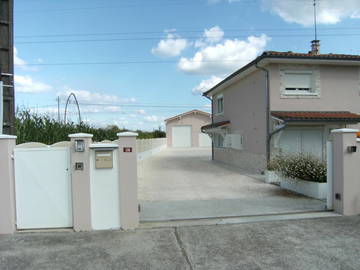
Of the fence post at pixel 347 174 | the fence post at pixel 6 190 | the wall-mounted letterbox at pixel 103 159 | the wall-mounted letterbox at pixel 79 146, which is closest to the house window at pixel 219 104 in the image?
the fence post at pixel 347 174

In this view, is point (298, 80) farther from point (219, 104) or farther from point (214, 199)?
point (219, 104)

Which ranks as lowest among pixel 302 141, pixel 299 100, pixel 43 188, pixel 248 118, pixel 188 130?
pixel 43 188

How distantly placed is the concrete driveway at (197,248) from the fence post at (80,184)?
23 centimetres

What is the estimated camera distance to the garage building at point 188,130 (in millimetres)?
36281

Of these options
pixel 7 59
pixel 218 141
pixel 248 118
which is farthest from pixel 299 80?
pixel 7 59

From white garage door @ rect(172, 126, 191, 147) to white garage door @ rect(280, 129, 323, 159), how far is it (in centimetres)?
2578

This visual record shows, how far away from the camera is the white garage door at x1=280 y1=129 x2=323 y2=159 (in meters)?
10.8

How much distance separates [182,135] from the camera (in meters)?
36.6

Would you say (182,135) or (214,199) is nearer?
(214,199)

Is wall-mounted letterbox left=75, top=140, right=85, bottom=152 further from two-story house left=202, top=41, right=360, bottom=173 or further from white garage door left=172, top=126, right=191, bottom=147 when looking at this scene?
white garage door left=172, top=126, right=191, bottom=147

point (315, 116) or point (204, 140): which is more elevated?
point (315, 116)

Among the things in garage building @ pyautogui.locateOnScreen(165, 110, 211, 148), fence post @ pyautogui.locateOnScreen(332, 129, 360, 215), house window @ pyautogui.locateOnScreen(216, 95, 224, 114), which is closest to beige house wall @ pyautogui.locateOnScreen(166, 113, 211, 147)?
garage building @ pyautogui.locateOnScreen(165, 110, 211, 148)

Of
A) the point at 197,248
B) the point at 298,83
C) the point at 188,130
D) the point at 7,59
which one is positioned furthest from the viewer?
the point at 188,130

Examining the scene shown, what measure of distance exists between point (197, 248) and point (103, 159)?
7.06 ft
